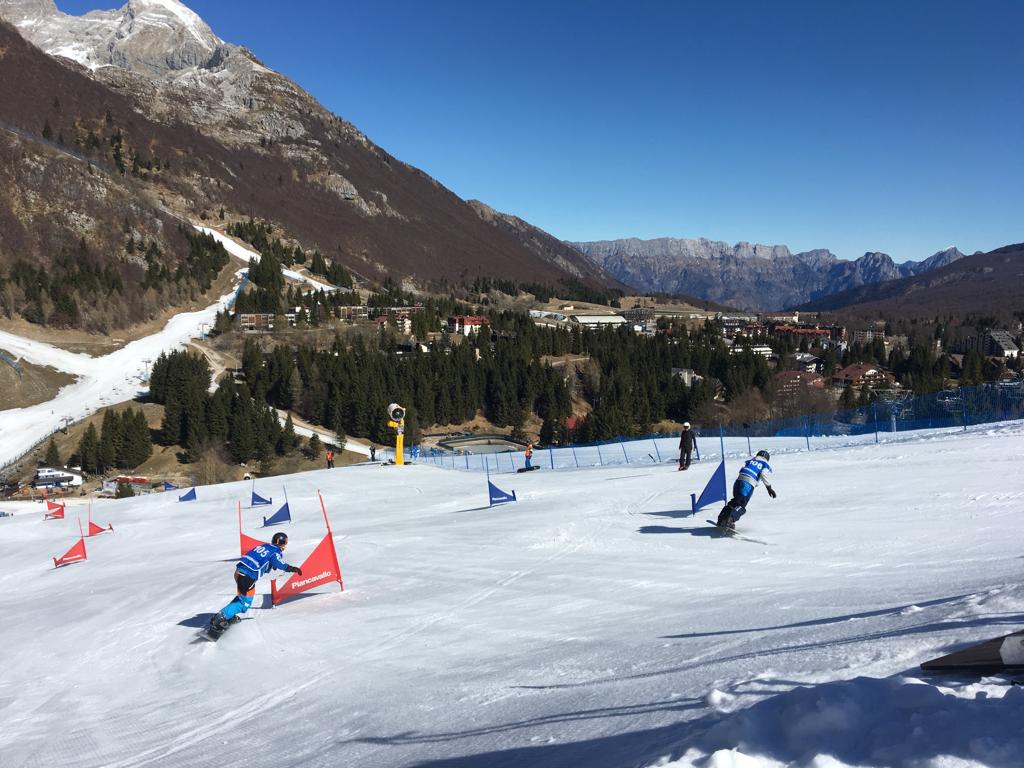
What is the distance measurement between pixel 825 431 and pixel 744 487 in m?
21.3

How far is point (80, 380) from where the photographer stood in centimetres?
7544

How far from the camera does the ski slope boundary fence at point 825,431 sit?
87.3 feet

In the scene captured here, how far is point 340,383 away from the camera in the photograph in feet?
239

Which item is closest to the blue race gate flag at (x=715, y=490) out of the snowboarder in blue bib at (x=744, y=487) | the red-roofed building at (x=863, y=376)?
the snowboarder in blue bib at (x=744, y=487)

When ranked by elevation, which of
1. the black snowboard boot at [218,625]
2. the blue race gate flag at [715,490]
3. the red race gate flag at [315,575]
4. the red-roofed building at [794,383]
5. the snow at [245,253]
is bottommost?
the black snowboard boot at [218,625]

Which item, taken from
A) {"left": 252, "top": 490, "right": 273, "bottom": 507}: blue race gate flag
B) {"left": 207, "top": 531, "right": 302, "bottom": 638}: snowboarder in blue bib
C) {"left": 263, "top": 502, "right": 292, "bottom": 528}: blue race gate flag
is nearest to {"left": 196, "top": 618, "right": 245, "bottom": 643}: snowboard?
{"left": 207, "top": 531, "right": 302, "bottom": 638}: snowboarder in blue bib

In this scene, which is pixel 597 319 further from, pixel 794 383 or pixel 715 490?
pixel 715 490

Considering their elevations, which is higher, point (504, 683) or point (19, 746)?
point (504, 683)

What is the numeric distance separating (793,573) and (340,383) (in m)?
68.2

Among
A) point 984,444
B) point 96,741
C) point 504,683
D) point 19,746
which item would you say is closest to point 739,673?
point 504,683

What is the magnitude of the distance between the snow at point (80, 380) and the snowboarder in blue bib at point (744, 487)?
63.8 m

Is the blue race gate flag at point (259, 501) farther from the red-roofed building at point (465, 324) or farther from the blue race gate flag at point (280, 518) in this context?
the red-roofed building at point (465, 324)

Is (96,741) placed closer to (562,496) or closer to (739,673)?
(739,673)

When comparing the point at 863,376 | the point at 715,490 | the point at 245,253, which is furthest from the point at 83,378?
the point at 863,376
